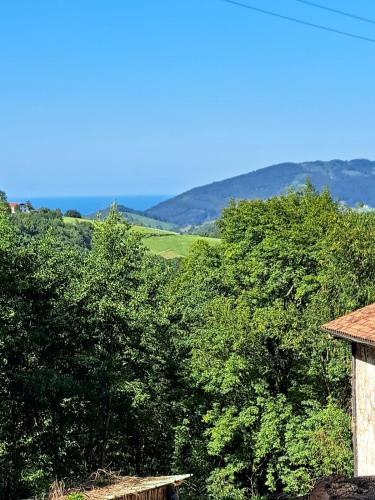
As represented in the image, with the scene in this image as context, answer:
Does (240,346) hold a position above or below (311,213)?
below

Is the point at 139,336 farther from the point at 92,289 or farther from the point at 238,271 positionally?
the point at 238,271

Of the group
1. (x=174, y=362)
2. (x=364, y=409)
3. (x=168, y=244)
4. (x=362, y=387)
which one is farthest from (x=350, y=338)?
(x=168, y=244)

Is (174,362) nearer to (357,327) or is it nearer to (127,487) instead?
(357,327)

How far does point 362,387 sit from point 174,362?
10.7m

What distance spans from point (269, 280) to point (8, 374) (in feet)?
42.5

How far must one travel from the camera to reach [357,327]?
643 inches

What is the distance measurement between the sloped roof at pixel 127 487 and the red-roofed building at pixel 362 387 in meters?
6.08

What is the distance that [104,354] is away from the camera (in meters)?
22.9

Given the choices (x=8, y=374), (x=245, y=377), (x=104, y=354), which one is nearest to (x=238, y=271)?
(x=245, y=377)

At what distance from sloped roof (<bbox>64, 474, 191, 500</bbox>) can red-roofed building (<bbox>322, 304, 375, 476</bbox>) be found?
6082mm

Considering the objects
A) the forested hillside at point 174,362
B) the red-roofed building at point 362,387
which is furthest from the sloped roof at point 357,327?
the forested hillside at point 174,362

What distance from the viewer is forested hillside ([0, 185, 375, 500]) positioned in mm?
20906

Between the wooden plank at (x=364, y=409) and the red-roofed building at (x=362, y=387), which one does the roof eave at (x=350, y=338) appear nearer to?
the red-roofed building at (x=362, y=387)

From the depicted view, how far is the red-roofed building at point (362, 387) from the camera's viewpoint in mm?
16594
